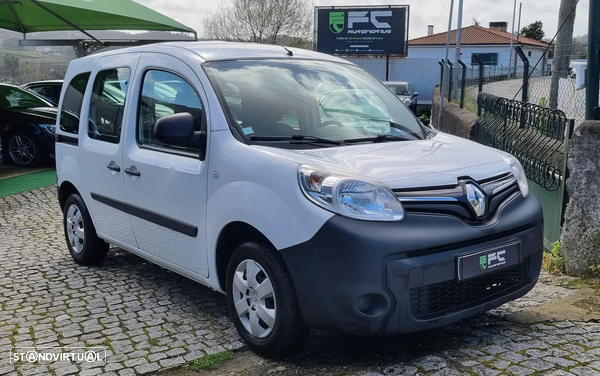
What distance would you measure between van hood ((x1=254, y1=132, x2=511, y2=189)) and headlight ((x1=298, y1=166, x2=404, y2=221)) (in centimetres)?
8

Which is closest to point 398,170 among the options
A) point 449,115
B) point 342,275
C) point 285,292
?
point 342,275

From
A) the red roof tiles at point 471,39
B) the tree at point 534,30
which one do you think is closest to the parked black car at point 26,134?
the red roof tiles at point 471,39

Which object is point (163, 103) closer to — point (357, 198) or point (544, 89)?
point (357, 198)

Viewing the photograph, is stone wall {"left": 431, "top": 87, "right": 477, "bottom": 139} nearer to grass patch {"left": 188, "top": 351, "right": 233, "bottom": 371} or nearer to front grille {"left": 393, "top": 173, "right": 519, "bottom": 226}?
front grille {"left": 393, "top": 173, "right": 519, "bottom": 226}

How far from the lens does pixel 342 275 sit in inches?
128

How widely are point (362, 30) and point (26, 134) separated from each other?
29919 millimetres

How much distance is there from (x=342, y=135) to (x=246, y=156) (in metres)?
0.68

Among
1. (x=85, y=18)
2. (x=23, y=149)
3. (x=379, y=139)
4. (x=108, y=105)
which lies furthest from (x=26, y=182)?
(x=379, y=139)

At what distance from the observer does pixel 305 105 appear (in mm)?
4258

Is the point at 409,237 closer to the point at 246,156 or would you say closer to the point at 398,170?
the point at 398,170

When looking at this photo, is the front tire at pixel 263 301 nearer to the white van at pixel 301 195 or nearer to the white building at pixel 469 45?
the white van at pixel 301 195

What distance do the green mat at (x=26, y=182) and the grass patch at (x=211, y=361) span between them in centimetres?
728

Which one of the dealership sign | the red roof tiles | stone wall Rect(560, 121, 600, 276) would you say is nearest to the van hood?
stone wall Rect(560, 121, 600, 276)

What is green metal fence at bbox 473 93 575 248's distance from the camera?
5.60m
